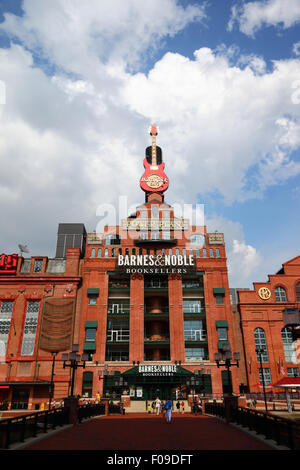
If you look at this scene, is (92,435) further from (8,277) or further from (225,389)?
(8,277)

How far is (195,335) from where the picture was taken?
48.3 m

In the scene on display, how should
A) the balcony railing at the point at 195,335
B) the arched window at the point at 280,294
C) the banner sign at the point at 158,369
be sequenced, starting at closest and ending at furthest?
the banner sign at the point at 158,369, the balcony railing at the point at 195,335, the arched window at the point at 280,294

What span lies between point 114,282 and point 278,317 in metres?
24.8

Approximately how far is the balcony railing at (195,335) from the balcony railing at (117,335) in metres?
8.53

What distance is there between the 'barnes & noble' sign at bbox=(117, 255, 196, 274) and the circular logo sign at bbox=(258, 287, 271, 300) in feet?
35.4

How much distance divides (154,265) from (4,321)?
22.7 metres

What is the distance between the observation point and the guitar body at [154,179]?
203 feet

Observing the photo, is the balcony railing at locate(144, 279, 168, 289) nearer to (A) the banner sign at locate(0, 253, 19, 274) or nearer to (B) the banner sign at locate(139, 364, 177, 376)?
(B) the banner sign at locate(139, 364, 177, 376)

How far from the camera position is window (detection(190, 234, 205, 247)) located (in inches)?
2117

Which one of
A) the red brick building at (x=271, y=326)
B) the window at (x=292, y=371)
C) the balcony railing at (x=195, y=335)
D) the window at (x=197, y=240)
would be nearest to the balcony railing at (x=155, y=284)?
the balcony railing at (x=195, y=335)

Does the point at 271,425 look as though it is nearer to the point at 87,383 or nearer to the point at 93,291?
the point at 87,383

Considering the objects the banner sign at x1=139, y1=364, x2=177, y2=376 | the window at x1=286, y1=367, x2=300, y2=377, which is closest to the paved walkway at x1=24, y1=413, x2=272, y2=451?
the banner sign at x1=139, y1=364, x2=177, y2=376

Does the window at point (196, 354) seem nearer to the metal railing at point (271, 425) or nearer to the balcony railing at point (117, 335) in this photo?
the balcony railing at point (117, 335)
